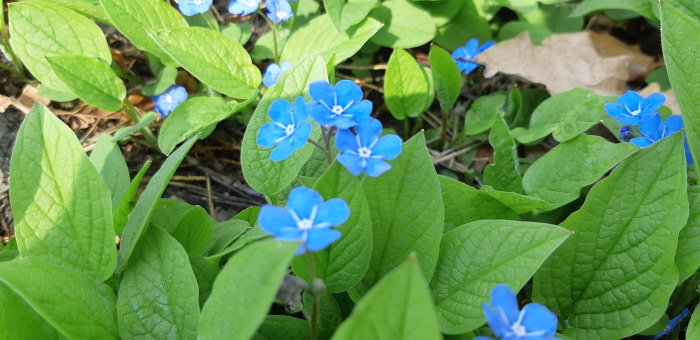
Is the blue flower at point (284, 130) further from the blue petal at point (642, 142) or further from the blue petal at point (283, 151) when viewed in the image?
the blue petal at point (642, 142)

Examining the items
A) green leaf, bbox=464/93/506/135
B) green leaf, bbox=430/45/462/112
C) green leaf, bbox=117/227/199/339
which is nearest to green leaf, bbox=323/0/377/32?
green leaf, bbox=430/45/462/112

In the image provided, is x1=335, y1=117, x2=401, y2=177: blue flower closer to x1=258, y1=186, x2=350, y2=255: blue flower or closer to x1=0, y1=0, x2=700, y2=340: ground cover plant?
x1=0, y1=0, x2=700, y2=340: ground cover plant

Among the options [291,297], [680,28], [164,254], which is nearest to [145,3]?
[164,254]

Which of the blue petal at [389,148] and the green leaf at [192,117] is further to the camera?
the green leaf at [192,117]

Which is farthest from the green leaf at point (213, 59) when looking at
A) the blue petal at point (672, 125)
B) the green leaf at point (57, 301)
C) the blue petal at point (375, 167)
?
the blue petal at point (672, 125)

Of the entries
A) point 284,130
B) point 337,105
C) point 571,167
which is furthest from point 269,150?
point 571,167

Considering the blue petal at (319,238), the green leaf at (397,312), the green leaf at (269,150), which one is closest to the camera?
the green leaf at (397,312)
